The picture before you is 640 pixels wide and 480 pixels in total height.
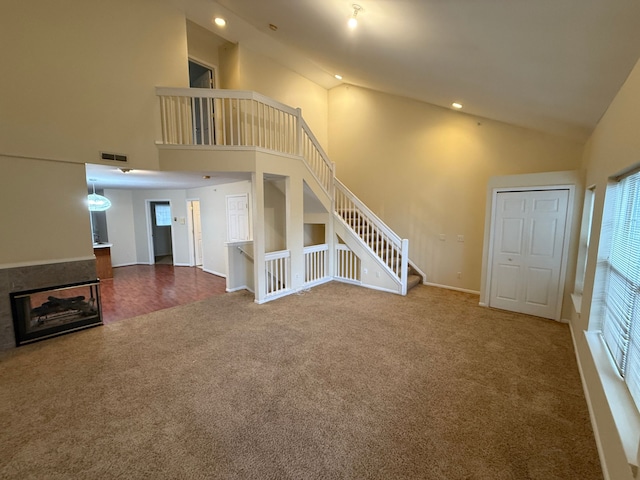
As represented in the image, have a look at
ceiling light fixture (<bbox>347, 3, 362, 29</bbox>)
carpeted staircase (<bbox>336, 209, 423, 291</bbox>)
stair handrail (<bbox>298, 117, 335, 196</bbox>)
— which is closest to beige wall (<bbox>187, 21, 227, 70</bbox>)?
stair handrail (<bbox>298, 117, 335, 196</bbox>)

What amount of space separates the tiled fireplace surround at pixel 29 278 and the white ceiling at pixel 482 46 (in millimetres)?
4678

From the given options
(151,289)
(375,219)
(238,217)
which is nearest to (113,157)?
(238,217)

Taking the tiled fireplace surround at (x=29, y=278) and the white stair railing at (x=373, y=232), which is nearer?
the tiled fireplace surround at (x=29, y=278)

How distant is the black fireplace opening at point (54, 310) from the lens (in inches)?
137

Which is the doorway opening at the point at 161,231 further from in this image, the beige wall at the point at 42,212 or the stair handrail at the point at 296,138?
the beige wall at the point at 42,212

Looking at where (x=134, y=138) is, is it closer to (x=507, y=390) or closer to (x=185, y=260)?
(x=185, y=260)

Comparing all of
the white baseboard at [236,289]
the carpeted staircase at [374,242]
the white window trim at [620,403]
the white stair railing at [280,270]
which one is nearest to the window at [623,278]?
the white window trim at [620,403]

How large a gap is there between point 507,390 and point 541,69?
296 cm

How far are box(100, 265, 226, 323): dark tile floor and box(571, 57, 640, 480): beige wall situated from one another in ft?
18.0

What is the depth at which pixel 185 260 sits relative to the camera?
8477 mm

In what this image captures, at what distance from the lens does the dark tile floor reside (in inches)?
192

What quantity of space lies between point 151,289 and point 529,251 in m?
7.24

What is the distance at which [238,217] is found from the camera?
676 cm

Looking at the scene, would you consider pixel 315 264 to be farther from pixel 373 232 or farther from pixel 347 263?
pixel 373 232
